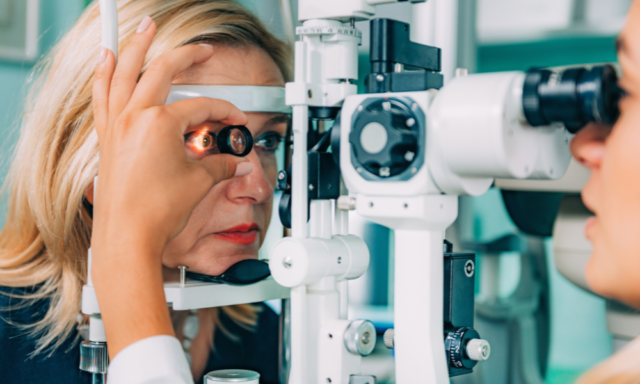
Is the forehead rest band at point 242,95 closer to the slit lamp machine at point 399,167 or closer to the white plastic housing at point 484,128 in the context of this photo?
the slit lamp machine at point 399,167

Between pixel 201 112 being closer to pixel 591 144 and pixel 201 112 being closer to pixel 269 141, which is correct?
pixel 269 141

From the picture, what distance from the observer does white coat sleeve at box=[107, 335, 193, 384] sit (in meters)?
0.63

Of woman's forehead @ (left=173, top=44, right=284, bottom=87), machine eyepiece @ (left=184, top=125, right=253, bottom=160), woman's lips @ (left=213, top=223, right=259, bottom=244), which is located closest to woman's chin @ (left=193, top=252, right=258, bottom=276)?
woman's lips @ (left=213, top=223, right=259, bottom=244)

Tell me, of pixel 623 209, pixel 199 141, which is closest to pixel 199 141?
pixel 199 141

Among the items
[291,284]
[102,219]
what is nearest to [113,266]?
[102,219]

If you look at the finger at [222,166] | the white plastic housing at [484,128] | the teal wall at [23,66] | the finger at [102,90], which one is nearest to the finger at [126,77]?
the finger at [102,90]

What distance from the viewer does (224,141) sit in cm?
79

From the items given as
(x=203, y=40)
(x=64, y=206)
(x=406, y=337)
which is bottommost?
(x=406, y=337)

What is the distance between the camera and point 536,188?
924 mm

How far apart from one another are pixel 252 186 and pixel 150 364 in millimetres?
392

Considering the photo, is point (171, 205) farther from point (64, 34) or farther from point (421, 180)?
point (64, 34)

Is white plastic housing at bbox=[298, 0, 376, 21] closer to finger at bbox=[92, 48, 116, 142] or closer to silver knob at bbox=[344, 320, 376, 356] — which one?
finger at bbox=[92, 48, 116, 142]

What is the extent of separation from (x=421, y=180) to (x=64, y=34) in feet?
2.69

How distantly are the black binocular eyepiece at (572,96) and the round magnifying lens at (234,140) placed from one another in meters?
0.39
